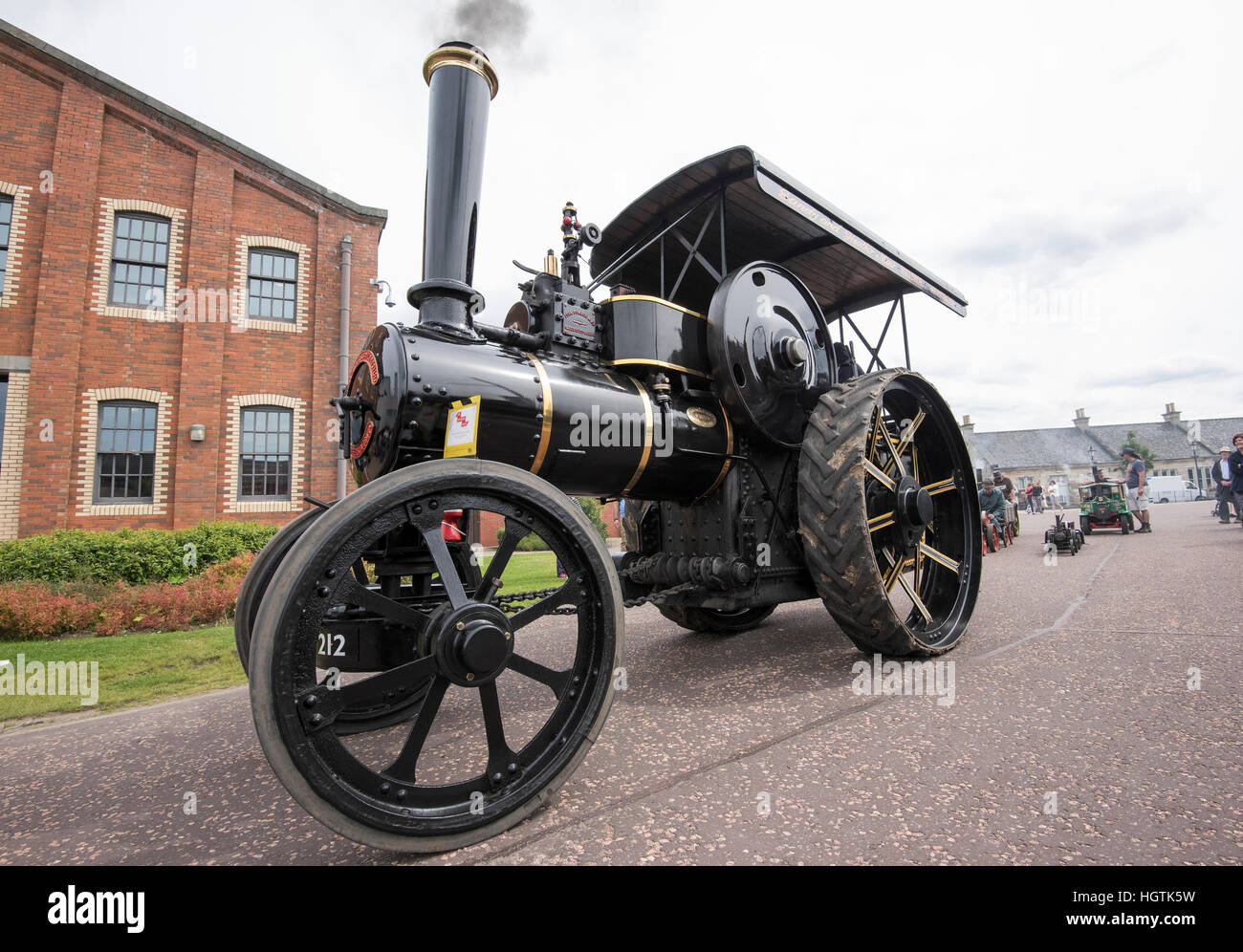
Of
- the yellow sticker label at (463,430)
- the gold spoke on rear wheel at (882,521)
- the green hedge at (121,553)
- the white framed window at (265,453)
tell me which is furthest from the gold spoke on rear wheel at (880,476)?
the white framed window at (265,453)

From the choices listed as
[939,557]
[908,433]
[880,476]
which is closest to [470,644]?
[880,476]

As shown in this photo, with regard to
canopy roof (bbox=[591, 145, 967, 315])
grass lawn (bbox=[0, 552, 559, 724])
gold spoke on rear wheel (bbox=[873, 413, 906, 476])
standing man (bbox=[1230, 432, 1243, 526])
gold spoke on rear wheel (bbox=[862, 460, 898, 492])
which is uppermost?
canopy roof (bbox=[591, 145, 967, 315])

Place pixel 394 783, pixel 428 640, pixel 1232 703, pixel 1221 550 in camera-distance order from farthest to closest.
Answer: pixel 1221 550 < pixel 1232 703 < pixel 428 640 < pixel 394 783

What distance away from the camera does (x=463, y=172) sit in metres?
2.77

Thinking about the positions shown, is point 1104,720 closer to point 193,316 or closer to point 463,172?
point 463,172

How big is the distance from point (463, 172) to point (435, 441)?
1.26m

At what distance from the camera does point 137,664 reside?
4824 mm

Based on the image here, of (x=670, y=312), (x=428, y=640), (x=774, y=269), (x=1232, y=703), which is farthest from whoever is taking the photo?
(x=774, y=269)

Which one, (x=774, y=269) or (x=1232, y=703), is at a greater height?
(x=774, y=269)

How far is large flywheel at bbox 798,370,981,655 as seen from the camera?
325 cm

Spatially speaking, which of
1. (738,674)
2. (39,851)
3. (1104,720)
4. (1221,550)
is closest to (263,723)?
(39,851)

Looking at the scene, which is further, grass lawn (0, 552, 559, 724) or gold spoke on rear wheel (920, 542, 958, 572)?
gold spoke on rear wheel (920, 542, 958, 572)

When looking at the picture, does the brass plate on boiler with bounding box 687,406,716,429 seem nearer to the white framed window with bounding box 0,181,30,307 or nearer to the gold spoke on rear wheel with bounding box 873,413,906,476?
the gold spoke on rear wheel with bounding box 873,413,906,476

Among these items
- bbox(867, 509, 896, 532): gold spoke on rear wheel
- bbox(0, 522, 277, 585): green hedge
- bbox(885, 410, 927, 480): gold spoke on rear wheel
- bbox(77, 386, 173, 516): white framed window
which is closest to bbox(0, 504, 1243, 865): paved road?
bbox(867, 509, 896, 532): gold spoke on rear wheel
